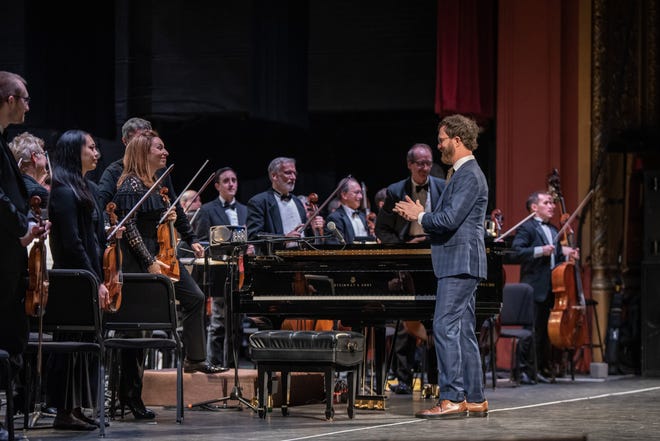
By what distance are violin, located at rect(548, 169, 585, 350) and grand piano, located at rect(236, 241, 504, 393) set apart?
3.01m

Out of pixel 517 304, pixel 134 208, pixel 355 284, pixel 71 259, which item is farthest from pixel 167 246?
pixel 517 304

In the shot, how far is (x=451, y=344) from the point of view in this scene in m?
6.86

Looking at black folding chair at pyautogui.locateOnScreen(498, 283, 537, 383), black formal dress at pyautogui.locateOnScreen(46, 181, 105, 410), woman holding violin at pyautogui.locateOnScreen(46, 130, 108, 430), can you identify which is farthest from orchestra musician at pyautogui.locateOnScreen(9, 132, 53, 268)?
black folding chair at pyautogui.locateOnScreen(498, 283, 537, 383)

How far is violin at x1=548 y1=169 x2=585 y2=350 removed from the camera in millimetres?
10258

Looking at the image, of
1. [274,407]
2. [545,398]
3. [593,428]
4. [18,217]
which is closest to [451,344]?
[593,428]

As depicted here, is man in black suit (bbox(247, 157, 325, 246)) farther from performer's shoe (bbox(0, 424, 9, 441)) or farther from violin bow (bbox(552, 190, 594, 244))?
performer's shoe (bbox(0, 424, 9, 441))

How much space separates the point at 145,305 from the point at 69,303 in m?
0.49

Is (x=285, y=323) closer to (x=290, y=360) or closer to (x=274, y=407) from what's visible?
(x=274, y=407)

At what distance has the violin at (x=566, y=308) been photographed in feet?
33.7

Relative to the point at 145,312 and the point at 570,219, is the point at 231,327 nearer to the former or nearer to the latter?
the point at 145,312

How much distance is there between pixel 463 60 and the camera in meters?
11.6

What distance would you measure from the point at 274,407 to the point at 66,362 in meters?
1.80

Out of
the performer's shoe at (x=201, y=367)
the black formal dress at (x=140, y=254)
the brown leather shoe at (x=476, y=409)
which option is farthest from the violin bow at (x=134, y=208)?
the brown leather shoe at (x=476, y=409)

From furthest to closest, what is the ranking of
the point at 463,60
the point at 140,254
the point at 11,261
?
the point at 463,60, the point at 140,254, the point at 11,261
